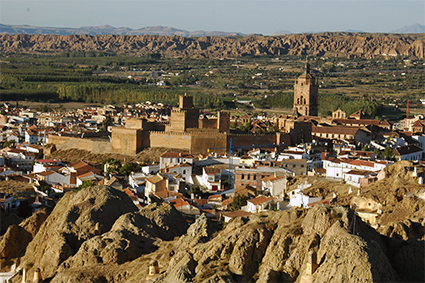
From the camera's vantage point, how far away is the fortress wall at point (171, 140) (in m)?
35.6

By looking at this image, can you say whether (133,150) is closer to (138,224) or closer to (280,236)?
(138,224)

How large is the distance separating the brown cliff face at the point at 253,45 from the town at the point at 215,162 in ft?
385

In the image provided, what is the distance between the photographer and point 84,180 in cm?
2842

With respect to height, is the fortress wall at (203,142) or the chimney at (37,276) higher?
the chimney at (37,276)

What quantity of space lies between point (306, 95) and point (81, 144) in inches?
704

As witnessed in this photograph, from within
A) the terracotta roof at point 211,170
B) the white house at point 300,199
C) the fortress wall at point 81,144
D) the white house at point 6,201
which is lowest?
the fortress wall at point 81,144

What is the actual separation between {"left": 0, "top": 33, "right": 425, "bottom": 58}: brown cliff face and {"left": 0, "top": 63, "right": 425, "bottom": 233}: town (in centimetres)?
11735

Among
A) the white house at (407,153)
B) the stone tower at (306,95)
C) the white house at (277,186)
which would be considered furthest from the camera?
the stone tower at (306,95)

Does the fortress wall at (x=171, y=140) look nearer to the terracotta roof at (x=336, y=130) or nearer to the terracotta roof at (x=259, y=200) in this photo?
the terracotta roof at (x=336, y=130)

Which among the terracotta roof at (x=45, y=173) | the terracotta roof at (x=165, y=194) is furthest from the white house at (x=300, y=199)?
the terracotta roof at (x=45, y=173)

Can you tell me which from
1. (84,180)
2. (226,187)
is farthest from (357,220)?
(84,180)

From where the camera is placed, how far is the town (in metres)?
23.3

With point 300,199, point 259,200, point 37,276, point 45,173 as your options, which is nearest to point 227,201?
point 259,200

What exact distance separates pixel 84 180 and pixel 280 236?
1954 centimetres
